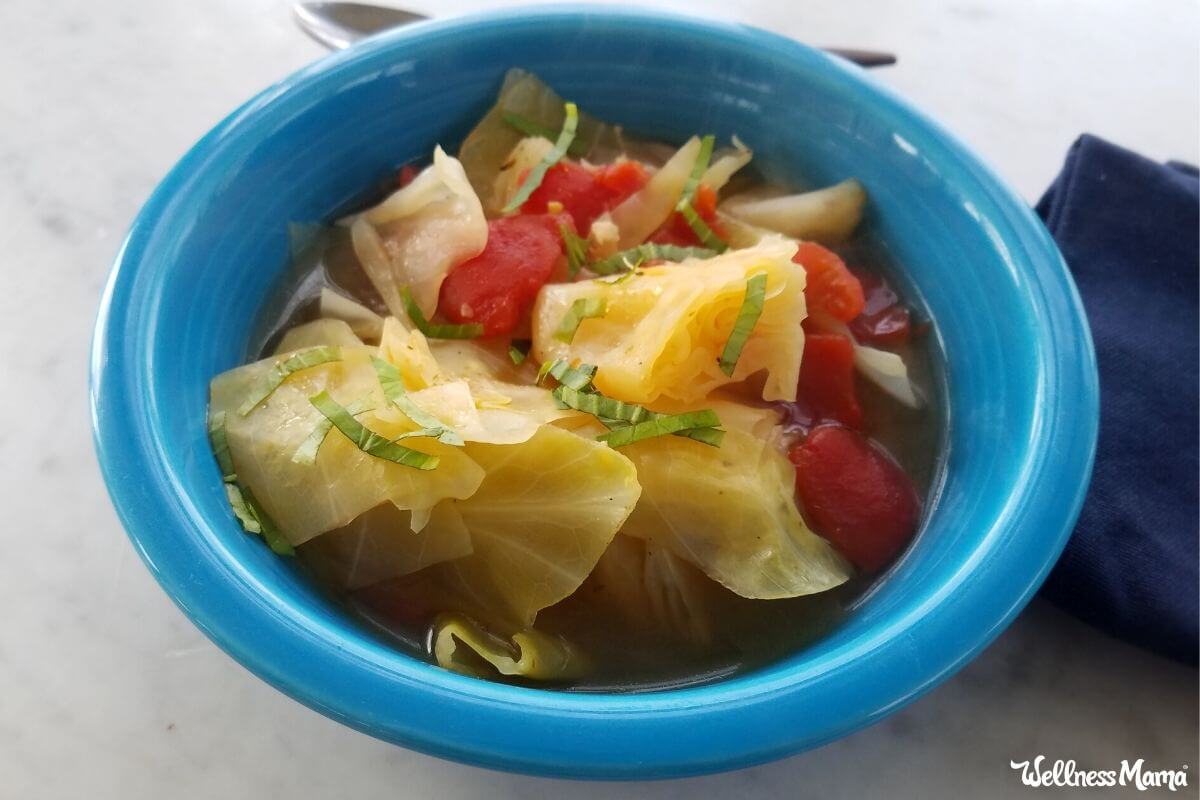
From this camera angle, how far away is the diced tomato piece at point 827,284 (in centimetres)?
115

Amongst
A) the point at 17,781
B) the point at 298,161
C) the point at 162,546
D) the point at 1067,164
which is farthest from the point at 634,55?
the point at 17,781

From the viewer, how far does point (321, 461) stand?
91cm

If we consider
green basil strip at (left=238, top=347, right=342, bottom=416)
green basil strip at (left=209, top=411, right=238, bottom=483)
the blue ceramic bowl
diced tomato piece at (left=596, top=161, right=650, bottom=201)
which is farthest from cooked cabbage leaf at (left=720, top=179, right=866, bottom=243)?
green basil strip at (left=209, top=411, right=238, bottom=483)

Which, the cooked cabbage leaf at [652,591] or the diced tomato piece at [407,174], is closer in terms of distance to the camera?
the cooked cabbage leaf at [652,591]

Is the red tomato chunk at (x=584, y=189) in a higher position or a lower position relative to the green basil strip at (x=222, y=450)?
higher

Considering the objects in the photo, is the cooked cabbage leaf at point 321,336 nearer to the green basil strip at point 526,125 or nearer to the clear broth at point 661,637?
the clear broth at point 661,637

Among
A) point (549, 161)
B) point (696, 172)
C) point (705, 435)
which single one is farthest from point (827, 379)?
point (549, 161)

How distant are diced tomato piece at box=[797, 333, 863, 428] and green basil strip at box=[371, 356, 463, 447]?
44 centimetres

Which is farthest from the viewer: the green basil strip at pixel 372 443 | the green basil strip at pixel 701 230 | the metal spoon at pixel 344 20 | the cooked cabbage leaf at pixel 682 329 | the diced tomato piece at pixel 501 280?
the metal spoon at pixel 344 20

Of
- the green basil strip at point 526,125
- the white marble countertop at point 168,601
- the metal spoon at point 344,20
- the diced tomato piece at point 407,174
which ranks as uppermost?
the metal spoon at point 344,20

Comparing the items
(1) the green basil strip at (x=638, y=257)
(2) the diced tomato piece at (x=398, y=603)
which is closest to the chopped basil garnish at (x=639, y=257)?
(1) the green basil strip at (x=638, y=257)

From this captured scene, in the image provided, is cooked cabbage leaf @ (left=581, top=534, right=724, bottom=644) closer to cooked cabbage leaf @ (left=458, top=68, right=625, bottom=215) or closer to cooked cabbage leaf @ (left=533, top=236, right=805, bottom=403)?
cooked cabbage leaf @ (left=533, top=236, right=805, bottom=403)

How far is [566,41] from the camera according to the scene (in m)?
1.26

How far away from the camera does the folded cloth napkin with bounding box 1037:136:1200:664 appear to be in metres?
1.07
